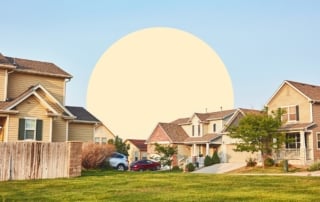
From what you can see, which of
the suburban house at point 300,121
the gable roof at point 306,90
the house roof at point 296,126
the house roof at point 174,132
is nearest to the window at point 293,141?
the suburban house at point 300,121

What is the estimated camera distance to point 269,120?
37.2m

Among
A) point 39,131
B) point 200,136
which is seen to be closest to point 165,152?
point 200,136

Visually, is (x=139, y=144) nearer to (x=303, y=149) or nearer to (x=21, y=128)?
(x=303, y=149)

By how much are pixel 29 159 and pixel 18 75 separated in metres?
11.8

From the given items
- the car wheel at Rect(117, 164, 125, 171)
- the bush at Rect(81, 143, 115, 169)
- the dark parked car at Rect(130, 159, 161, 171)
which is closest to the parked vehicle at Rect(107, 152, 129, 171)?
the car wheel at Rect(117, 164, 125, 171)

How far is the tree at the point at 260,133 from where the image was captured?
36.7 m

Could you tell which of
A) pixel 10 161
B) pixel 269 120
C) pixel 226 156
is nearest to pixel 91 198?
pixel 10 161

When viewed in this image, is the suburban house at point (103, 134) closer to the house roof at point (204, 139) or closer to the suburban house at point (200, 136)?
the suburban house at point (200, 136)

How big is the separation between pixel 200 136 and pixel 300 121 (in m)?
17.4

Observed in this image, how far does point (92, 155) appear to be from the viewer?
31.2 metres

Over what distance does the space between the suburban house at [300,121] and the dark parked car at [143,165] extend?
12657 mm

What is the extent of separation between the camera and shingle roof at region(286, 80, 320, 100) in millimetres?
39281

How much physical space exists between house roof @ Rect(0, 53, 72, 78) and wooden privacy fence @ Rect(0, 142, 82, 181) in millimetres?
10497

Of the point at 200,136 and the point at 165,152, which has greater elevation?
the point at 200,136
